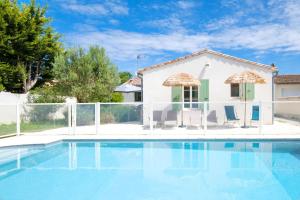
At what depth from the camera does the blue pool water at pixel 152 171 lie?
5855 mm

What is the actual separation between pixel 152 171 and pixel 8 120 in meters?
8.99

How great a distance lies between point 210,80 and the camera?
52.1 ft

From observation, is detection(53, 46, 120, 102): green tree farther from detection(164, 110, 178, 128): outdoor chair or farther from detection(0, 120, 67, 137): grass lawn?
detection(164, 110, 178, 128): outdoor chair

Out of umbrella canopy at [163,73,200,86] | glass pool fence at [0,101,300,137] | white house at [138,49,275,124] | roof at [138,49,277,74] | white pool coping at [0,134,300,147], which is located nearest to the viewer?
white pool coping at [0,134,300,147]

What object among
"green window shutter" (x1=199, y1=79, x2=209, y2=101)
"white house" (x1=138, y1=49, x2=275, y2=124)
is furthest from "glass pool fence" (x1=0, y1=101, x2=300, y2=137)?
"white house" (x1=138, y1=49, x2=275, y2=124)

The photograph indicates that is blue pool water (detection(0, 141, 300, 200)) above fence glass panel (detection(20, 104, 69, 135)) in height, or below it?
below

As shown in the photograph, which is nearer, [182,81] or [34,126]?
[34,126]

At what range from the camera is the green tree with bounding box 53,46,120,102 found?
17.3 m

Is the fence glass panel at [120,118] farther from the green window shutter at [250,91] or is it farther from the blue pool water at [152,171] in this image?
the green window shutter at [250,91]

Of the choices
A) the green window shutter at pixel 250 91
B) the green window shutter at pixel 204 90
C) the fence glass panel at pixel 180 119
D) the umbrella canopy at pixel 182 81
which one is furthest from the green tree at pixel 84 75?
the green window shutter at pixel 250 91

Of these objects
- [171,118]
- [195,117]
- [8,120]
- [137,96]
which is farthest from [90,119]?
[137,96]

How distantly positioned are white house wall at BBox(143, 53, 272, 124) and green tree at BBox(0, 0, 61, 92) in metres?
8.99

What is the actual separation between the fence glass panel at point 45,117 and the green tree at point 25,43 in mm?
7480

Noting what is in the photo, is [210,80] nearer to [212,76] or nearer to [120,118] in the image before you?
[212,76]
